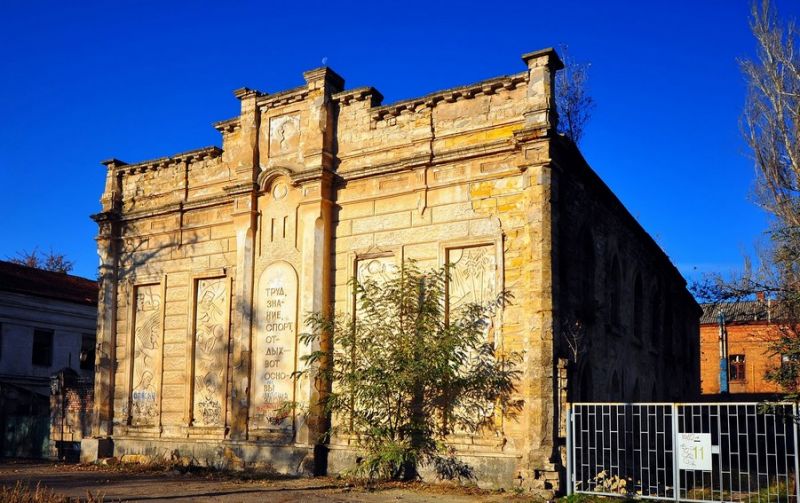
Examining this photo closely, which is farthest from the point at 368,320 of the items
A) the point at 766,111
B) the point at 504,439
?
the point at 766,111

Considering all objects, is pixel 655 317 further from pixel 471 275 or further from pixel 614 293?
pixel 471 275

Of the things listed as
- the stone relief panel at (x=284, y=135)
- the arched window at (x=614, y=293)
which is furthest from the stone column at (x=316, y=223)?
the arched window at (x=614, y=293)

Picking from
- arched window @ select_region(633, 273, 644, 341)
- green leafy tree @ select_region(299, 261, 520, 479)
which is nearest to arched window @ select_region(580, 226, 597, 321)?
green leafy tree @ select_region(299, 261, 520, 479)

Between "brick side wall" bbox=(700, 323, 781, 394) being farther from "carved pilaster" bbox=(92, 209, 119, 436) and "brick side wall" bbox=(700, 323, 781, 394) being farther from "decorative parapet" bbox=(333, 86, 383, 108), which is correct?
"carved pilaster" bbox=(92, 209, 119, 436)

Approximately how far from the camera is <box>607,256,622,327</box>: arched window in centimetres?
1781

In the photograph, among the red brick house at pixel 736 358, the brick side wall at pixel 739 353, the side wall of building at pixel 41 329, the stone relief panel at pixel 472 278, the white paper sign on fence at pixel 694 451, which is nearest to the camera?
the white paper sign on fence at pixel 694 451

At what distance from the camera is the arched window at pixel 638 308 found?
2030 centimetres

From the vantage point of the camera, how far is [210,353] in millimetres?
18078

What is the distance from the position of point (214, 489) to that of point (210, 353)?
4.40 meters

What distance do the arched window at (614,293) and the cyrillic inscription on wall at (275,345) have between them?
7.03 metres

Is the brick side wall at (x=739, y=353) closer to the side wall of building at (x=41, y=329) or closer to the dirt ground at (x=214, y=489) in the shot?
the side wall of building at (x=41, y=329)

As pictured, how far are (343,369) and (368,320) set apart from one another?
1.08 meters

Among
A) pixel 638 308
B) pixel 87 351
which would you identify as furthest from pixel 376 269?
pixel 87 351

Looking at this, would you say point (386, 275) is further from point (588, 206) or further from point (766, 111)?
point (766, 111)
